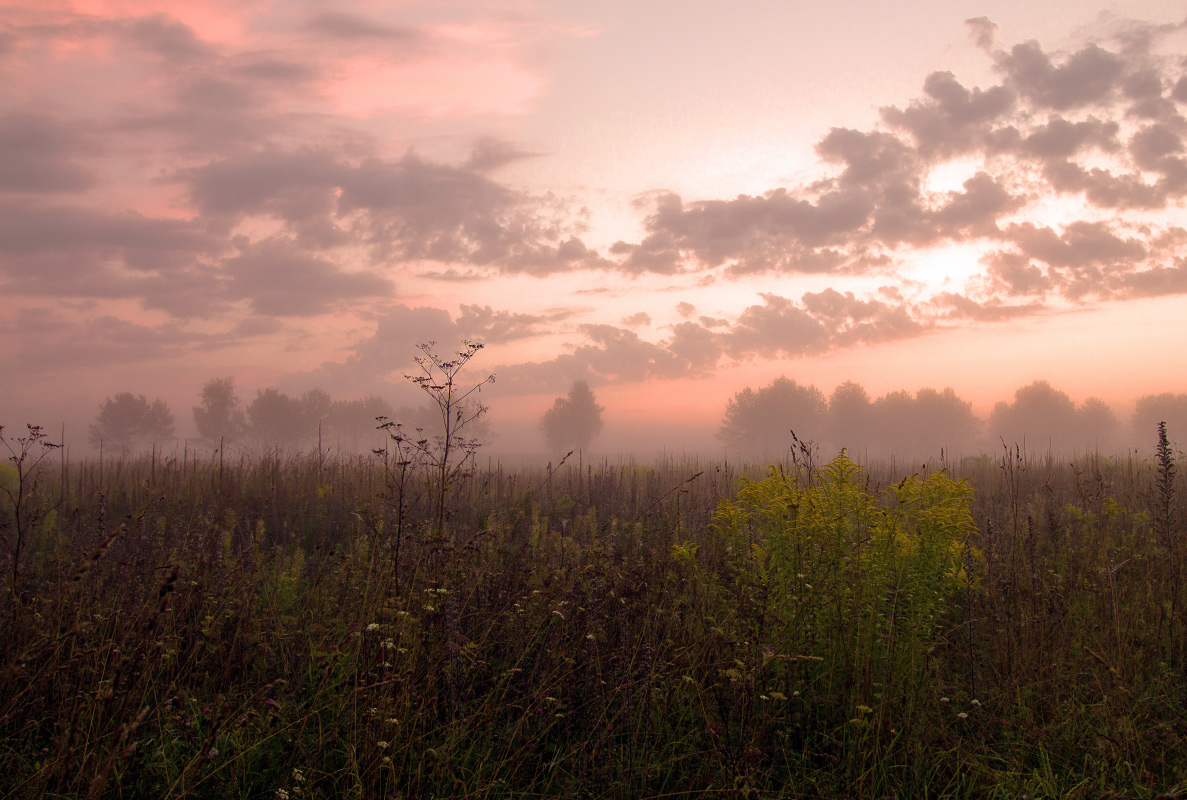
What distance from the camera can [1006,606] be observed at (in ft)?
17.1

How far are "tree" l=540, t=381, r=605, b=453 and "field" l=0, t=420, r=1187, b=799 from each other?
8874 cm

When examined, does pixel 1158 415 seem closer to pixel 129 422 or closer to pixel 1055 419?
pixel 1055 419

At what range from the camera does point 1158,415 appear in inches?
3684

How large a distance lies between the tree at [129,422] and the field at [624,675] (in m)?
94.5

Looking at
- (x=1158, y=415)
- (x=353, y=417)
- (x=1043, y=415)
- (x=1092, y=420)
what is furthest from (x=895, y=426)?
(x=353, y=417)

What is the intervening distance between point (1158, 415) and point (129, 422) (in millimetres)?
147995

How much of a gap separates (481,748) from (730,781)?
118 cm

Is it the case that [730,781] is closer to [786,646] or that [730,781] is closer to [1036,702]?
[786,646]

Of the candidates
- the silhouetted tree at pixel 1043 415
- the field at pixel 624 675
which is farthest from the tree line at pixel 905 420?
the field at pixel 624 675

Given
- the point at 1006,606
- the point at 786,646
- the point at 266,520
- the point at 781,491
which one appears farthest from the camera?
the point at 266,520

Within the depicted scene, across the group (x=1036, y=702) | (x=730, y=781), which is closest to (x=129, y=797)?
(x=730, y=781)

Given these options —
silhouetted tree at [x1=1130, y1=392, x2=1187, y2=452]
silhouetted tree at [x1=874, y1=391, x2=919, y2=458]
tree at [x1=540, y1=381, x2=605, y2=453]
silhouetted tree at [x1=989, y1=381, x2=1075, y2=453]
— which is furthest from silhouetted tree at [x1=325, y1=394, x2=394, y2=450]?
silhouetted tree at [x1=1130, y1=392, x2=1187, y2=452]

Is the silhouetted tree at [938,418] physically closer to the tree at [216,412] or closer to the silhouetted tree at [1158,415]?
the silhouetted tree at [1158,415]

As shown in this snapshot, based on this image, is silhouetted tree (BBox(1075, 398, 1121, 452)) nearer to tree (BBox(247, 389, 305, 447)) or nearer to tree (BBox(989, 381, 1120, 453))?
tree (BBox(989, 381, 1120, 453))
